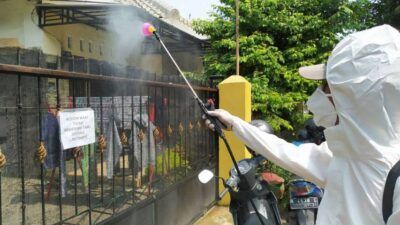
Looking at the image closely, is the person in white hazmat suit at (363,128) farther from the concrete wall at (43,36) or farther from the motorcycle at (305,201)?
the concrete wall at (43,36)

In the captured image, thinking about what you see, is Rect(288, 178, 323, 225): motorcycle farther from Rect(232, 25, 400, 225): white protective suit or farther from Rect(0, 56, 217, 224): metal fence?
Rect(232, 25, 400, 225): white protective suit

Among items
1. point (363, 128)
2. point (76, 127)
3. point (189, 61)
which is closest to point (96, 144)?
point (76, 127)

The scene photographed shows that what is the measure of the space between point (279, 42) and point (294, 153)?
7.19 meters

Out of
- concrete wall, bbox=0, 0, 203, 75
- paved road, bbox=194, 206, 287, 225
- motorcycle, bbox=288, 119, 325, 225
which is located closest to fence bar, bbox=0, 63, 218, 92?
motorcycle, bbox=288, 119, 325, 225

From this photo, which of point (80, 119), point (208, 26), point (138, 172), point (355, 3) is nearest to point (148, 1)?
point (208, 26)

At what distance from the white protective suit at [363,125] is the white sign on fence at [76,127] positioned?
2.03 m

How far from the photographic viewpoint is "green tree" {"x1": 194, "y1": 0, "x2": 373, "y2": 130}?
317 inches

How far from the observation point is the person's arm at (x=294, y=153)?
2.04 metres

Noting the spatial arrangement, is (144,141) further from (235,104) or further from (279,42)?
(279,42)

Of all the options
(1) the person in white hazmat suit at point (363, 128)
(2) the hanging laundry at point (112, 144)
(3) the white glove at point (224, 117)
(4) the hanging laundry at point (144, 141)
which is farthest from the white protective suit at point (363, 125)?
(4) the hanging laundry at point (144, 141)

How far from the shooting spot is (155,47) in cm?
864

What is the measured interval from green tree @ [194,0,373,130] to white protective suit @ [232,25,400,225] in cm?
612

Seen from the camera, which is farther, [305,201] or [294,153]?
[305,201]

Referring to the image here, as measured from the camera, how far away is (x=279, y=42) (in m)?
9.00
